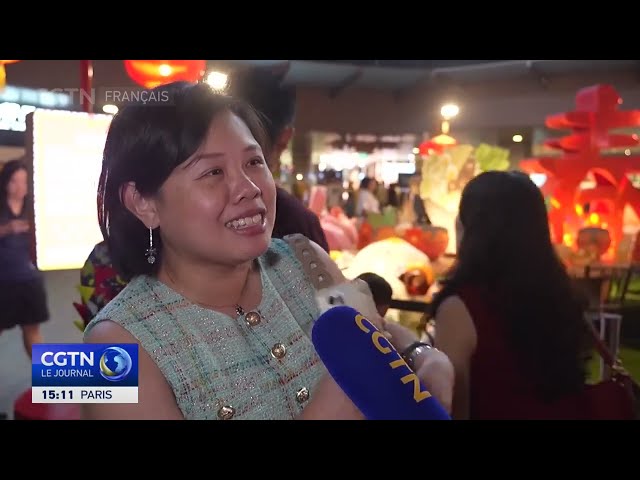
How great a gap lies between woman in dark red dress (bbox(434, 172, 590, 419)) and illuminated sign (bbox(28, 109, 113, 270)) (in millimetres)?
631

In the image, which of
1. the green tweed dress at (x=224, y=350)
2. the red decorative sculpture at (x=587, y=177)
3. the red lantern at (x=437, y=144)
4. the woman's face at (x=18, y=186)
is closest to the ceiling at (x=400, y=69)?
the red lantern at (x=437, y=144)

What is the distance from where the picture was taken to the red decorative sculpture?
2.59 meters

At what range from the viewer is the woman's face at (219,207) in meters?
0.78

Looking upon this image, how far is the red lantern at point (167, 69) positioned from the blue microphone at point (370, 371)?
0.66 metres

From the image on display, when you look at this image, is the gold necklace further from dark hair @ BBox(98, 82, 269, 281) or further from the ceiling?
the ceiling

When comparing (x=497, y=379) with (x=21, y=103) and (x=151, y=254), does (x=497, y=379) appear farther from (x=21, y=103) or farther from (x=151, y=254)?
(x=21, y=103)

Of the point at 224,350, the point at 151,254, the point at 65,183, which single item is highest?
the point at 65,183

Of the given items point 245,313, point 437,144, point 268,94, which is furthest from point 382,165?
point 245,313

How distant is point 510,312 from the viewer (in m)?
1.04

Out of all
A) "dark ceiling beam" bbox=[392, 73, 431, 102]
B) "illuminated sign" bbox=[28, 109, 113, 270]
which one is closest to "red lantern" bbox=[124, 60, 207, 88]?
"illuminated sign" bbox=[28, 109, 113, 270]

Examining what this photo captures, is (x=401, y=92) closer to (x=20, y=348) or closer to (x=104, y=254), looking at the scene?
(x=104, y=254)

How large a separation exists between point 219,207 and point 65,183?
49cm
